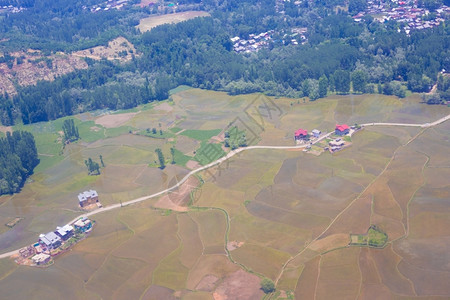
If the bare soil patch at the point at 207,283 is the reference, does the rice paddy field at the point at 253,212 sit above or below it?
above

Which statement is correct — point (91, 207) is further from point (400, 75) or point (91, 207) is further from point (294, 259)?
point (400, 75)

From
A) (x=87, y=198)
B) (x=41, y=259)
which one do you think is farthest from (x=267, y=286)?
(x=87, y=198)

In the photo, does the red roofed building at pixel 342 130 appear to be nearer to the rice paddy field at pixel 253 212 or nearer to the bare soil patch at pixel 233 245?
the rice paddy field at pixel 253 212

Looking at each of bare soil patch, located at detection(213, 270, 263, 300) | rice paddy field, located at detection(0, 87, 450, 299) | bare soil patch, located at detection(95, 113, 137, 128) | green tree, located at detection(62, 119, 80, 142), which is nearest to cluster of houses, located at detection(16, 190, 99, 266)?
rice paddy field, located at detection(0, 87, 450, 299)

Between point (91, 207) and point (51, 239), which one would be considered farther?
point (91, 207)

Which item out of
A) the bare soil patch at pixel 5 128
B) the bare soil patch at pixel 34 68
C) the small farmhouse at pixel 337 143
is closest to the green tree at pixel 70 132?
the bare soil patch at pixel 5 128

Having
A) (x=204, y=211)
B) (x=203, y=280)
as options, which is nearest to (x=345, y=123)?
(x=204, y=211)
